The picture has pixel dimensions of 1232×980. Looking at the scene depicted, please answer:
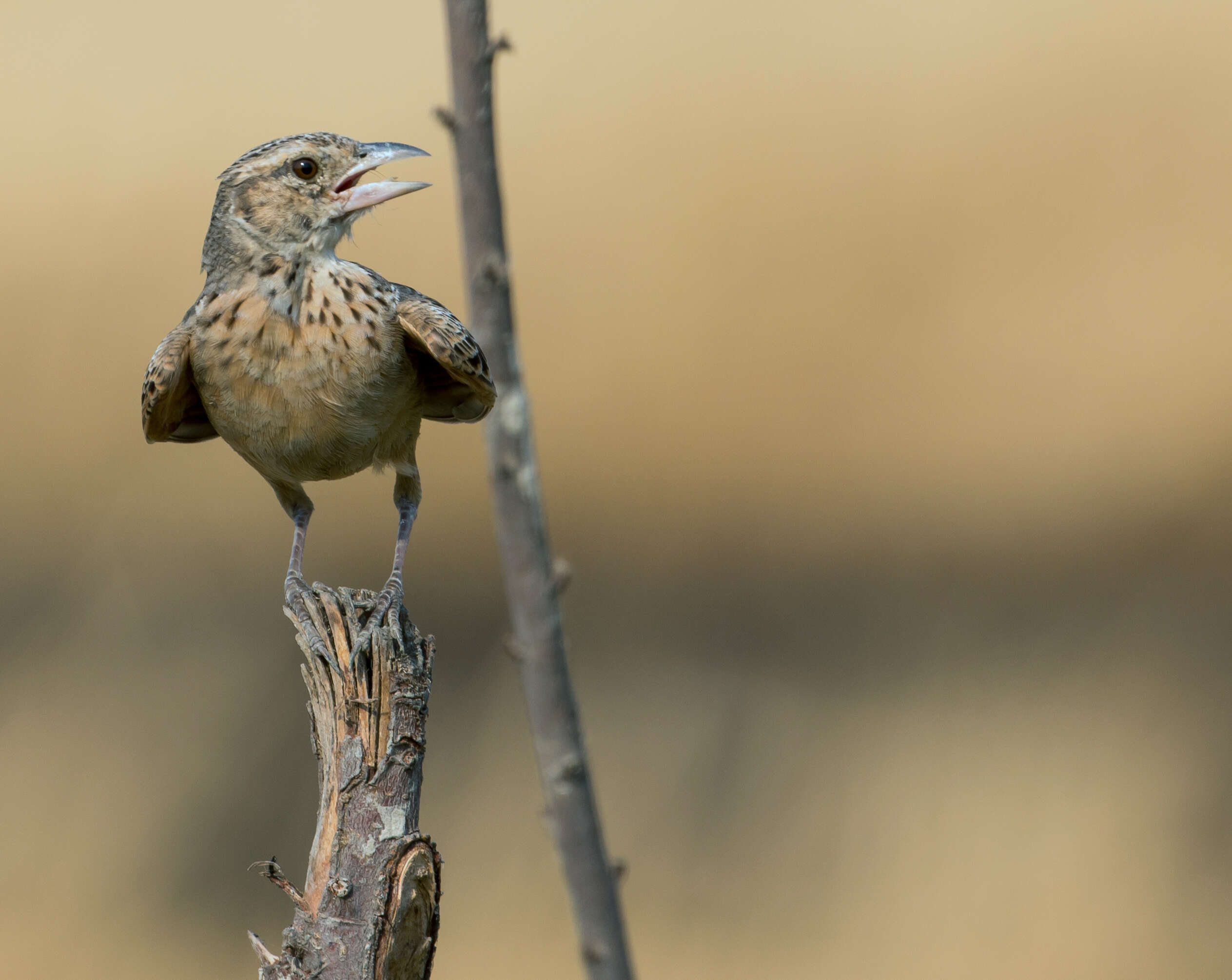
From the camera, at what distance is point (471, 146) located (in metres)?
1.11

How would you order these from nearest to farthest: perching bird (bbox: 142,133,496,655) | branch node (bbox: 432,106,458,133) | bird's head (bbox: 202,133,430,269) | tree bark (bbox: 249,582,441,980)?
branch node (bbox: 432,106,458,133)
tree bark (bbox: 249,582,441,980)
perching bird (bbox: 142,133,496,655)
bird's head (bbox: 202,133,430,269)

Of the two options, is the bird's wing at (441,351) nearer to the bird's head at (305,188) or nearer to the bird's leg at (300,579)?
the bird's head at (305,188)

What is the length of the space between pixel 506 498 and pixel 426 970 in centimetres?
208

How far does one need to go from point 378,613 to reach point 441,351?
82 cm

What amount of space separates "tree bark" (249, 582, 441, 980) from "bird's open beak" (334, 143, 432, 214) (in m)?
1.17

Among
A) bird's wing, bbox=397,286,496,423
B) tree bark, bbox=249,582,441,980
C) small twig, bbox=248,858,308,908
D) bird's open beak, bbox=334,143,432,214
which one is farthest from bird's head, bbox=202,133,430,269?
small twig, bbox=248,858,308,908

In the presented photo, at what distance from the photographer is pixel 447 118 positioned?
1.10 m

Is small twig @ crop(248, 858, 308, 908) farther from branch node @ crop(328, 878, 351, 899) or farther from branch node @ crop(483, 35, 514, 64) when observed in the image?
branch node @ crop(483, 35, 514, 64)

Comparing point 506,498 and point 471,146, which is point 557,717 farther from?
point 471,146

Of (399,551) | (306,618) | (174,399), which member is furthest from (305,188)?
(306,618)

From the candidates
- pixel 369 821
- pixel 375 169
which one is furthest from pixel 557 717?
pixel 375 169

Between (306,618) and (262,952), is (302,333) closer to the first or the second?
(306,618)

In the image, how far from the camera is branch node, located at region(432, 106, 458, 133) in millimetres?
1092

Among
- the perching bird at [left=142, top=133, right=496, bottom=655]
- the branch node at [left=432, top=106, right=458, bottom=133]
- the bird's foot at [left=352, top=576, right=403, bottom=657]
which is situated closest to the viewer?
the branch node at [left=432, top=106, right=458, bottom=133]
